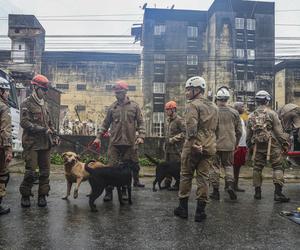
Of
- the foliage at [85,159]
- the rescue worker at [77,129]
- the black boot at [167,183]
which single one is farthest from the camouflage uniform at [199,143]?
the rescue worker at [77,129]

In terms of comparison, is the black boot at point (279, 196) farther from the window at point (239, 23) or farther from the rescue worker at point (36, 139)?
the window at point (239, 23)

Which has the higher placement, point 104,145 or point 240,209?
point 104,145

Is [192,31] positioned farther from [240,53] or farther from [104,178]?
[104,178]

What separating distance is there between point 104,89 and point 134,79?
3.73 m

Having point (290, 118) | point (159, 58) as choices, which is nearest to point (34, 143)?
point (290, 118)

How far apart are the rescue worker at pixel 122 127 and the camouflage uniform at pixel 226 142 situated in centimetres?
151

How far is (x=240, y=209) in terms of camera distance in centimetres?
646

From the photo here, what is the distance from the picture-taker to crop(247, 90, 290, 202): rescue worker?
7348 mm

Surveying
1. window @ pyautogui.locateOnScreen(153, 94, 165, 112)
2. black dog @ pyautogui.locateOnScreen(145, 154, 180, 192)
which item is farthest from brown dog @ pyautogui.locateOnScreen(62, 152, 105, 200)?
window @ pyautogui.locateOnScreen(153, 94, 165, 112)

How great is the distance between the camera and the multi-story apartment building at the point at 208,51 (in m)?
46.7

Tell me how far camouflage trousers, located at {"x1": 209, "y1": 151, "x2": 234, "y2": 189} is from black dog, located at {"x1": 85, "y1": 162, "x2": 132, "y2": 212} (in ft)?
5.96

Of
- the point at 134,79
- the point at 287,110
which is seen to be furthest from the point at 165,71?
the point at 287,110

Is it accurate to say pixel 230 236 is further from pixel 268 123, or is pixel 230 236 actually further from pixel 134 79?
pixel 134 79

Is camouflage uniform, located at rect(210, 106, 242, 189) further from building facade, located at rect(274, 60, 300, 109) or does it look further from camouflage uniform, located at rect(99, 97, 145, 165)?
building facade, located at rect(274, 60, 300, 109)
